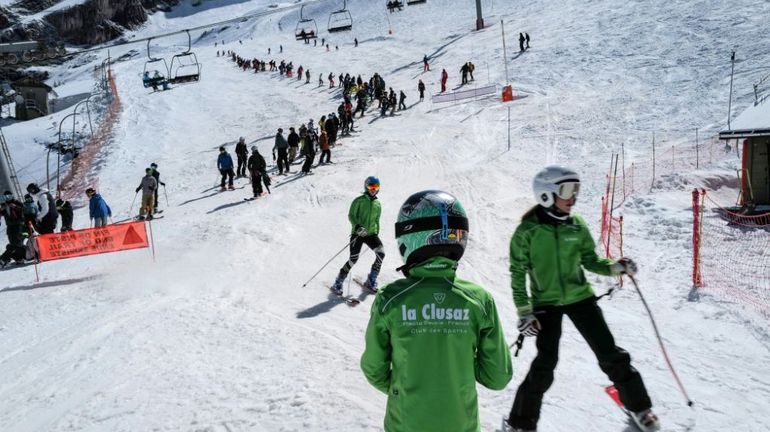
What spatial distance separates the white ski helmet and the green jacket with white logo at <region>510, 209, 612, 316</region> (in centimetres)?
13

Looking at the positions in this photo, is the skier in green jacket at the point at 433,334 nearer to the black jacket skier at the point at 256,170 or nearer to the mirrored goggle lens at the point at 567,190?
the mirrored goggle lens at the point at 567,190

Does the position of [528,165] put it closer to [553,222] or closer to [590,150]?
[590,150]

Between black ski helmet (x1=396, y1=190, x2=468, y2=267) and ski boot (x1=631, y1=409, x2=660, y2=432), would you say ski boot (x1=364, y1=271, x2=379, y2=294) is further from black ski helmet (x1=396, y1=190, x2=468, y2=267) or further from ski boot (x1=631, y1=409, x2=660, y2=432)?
black ski helmet (x1=396, y1=190, x2=468, y2=267)

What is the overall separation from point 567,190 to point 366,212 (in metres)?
4.58

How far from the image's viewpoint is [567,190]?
12.6ft

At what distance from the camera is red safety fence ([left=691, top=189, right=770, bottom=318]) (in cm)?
821

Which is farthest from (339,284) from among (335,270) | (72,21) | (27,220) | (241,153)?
(72,21)

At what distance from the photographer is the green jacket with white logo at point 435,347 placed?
232cm

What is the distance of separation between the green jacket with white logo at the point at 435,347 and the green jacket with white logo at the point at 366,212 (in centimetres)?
568

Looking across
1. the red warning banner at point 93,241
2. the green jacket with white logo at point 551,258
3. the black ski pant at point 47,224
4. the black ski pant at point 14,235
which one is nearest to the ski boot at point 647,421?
the green jacket with white logo at point 551,258

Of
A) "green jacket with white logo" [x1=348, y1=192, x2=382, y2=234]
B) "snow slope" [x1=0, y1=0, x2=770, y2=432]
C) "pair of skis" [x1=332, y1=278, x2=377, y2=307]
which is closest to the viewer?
"snow slope" [x1=0, y1=0, x2=770, y2=432]

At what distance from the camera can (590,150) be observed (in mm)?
21422

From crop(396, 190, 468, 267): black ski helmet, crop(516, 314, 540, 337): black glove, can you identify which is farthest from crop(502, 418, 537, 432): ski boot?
crop(396, 190, 468, 267): black ski helmet

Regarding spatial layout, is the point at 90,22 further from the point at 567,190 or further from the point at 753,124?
the point at 567,190
